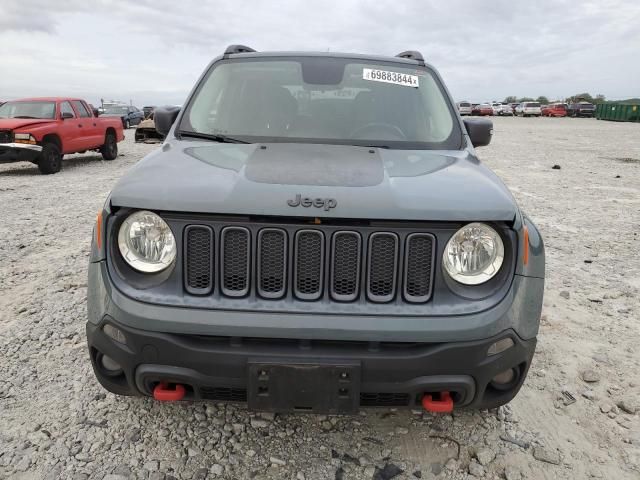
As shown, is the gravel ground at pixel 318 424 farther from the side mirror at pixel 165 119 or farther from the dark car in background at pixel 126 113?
the dark car in background at pixel 126 113

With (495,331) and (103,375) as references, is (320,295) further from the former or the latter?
(103,375)

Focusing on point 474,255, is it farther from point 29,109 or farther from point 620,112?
point 620,112

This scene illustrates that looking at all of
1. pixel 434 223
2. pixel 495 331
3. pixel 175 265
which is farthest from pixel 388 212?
pixel 175 265

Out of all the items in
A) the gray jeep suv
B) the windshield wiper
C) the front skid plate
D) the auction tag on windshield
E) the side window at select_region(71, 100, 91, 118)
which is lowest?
the front skid plate

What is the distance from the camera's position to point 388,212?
1953mm

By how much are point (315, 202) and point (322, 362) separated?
0.59 meters

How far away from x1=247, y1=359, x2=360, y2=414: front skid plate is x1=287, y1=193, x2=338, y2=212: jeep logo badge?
0.58 meters

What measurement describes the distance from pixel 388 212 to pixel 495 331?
23.8 inches

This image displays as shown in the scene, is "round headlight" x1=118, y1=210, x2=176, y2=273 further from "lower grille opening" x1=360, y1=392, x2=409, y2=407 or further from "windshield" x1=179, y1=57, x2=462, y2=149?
"windshield" x1=179, y1=57, x2=462, y2=149

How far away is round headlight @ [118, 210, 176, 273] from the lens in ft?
6.73

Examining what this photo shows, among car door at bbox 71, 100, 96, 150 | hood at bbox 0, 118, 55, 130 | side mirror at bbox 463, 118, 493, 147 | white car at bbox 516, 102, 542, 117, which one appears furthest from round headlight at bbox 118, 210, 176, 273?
white car at bbox 516, 102, 542, 117

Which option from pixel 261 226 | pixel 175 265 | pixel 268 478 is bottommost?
pixel 268 478

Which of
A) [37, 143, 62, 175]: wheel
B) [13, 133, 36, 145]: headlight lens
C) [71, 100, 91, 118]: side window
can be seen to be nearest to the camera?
[13, 133, 36, 145]: headlight lens

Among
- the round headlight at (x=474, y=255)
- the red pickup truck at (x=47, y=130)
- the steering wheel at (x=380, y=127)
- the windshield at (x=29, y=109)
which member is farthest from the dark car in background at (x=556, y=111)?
the round headlight at (x=474, y=255)
